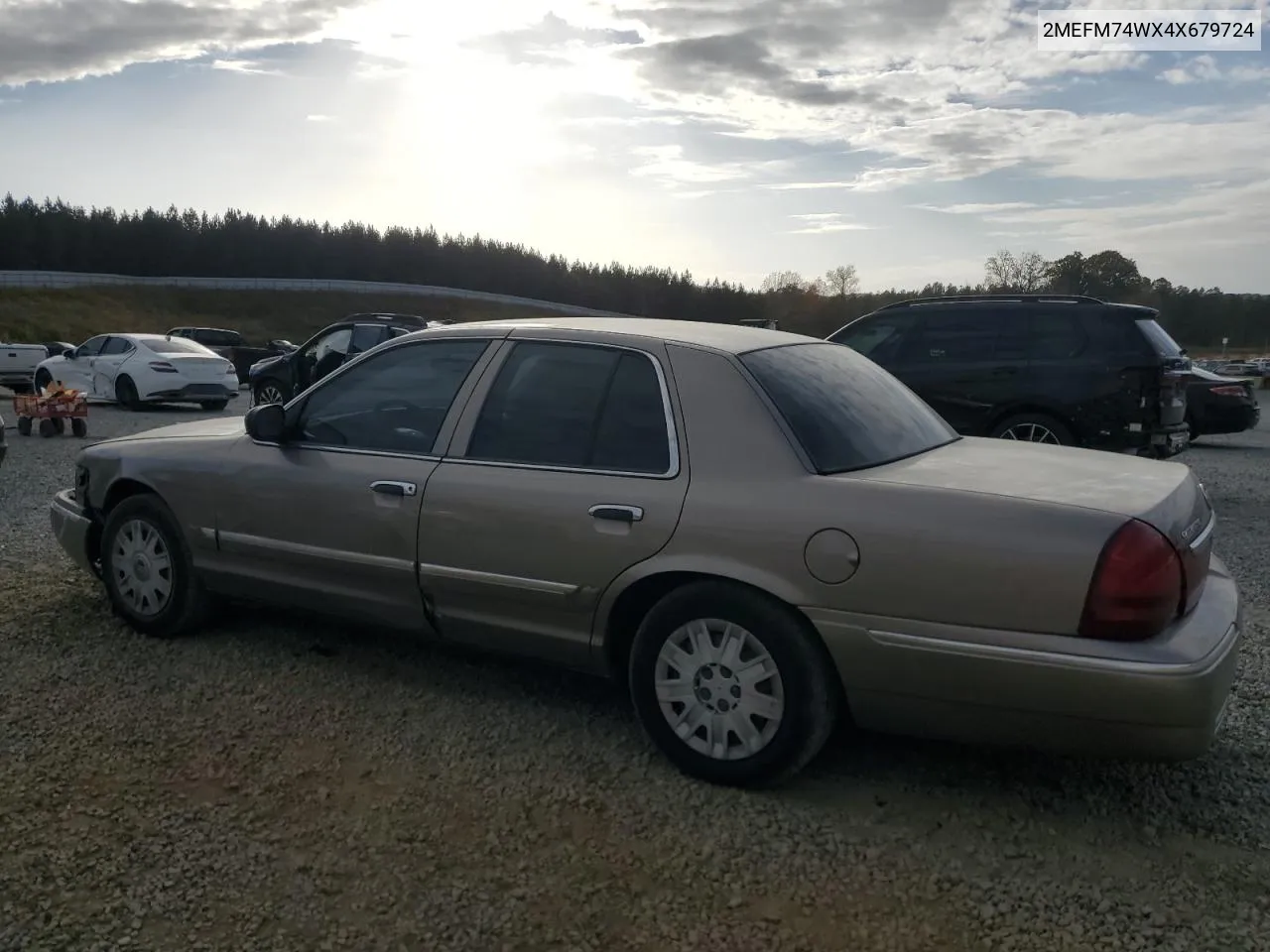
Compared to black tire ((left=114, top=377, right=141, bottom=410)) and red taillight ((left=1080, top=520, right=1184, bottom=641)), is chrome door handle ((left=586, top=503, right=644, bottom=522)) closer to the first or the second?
red taillight ((left=1080, top=520, right=1184, bottom=641))

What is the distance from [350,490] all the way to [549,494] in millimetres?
967

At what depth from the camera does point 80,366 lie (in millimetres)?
19266

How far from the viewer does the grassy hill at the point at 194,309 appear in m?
51.2

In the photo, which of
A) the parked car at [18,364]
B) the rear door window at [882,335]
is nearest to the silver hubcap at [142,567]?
the rear door window at [882,335]

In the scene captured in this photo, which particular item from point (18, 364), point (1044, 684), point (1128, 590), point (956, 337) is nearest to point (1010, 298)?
point (956, 337)

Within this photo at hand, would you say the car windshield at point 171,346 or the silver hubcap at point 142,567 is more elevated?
the car windshield at point 171,346

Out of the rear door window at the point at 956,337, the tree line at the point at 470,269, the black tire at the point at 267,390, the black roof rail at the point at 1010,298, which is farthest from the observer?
the tree line at the point at 470,269

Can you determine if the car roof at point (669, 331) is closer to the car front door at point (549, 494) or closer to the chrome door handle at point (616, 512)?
the car front door at point (549, 494)

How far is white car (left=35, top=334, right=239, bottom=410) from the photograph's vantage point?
18047mm

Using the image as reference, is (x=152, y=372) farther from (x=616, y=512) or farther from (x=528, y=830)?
(x=528, y=830)

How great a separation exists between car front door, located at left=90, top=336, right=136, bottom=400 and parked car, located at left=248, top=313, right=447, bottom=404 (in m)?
3.90

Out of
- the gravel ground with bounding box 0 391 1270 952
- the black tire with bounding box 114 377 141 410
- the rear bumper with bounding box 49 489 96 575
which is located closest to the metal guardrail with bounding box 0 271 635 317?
the black tire with bounding box 114 377 141 410

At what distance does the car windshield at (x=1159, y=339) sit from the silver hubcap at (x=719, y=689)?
7045 millimetres

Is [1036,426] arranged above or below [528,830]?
above
